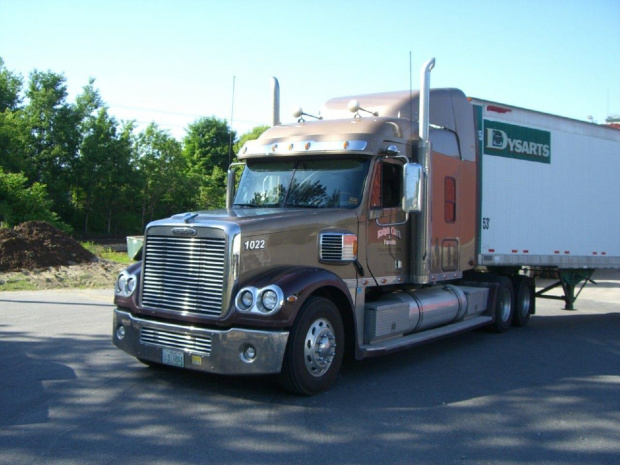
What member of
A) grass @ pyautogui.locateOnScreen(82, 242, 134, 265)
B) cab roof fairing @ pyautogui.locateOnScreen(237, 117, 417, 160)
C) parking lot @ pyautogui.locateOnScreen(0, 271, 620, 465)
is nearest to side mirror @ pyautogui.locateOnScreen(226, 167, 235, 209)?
cab roof fairing @ pyautogui.locateOnScreen(237, 117, 417, 160)

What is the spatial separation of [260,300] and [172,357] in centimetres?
113

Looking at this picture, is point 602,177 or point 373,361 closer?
point 373,361

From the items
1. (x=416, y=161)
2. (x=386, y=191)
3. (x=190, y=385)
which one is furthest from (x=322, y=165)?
(x=190, y=385)

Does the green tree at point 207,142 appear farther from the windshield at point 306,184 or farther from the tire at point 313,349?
the tire at point 313,349

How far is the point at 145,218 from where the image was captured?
50500 mm

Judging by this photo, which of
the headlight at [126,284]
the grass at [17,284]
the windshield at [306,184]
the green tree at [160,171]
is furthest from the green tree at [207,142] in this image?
the headlight at [126,284]

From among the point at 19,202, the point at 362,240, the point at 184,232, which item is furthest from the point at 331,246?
the point at 19,202

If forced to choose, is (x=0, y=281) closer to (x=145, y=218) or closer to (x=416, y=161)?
(x=416, y=161)

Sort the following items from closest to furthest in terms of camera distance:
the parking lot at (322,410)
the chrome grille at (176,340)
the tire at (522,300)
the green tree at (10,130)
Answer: the parking lot at (322,410), the chrome grille at (176,340), the tire at (522,300), the green tree at (10,130)

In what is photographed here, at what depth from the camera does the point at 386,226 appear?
25.8 ft

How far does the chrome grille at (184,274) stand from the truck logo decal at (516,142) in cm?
607

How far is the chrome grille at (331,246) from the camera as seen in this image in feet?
22.9

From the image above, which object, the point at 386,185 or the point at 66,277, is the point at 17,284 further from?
the point at 386,185

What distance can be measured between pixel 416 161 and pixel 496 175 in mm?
2943
